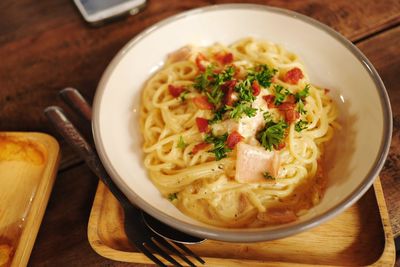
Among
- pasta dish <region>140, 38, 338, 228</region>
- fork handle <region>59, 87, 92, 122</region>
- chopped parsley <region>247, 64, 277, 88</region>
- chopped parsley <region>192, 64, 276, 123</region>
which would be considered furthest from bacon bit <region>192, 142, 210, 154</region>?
fork handle <region>59, 87, 92, 122</region>

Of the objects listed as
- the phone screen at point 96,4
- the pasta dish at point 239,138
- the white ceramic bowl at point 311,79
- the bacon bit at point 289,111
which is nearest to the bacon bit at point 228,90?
the pasta dish at point 239,138

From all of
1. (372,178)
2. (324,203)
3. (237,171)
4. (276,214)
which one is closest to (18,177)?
(237,171)

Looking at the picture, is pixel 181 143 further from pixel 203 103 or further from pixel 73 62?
pixel 73 62

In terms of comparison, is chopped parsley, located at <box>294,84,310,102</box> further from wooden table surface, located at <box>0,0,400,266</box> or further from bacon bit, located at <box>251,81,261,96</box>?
wooden table surface, located at <box>0,0,400,266</box>

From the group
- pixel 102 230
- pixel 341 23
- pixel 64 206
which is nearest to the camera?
pixel 102 230

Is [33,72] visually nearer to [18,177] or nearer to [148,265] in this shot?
[18,177]

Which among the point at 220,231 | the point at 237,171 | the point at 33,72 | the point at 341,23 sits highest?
the point at 33,72

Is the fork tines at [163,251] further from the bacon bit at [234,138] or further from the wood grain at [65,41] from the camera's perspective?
the wood grain at [65,41]
